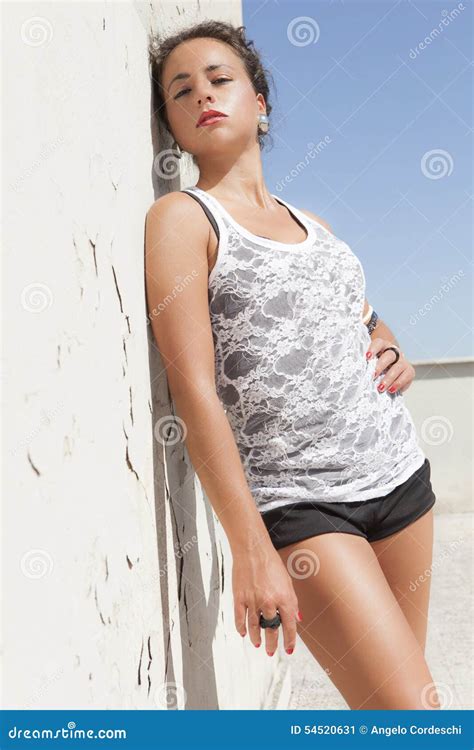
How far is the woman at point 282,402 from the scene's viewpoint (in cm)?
144

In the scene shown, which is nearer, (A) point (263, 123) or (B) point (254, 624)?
(B) point (254, 624)

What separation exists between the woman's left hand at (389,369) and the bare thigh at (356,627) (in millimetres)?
401

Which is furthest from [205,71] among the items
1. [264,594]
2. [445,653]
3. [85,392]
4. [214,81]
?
[445,653]

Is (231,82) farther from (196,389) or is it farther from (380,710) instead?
(380,710)

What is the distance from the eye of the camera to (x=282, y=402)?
158cm

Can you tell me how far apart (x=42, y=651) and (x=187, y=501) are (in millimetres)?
917

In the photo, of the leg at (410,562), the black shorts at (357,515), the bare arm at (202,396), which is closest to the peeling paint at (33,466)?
the bare arm at (202,396)

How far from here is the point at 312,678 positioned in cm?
327

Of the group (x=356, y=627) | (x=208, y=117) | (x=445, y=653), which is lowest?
(x=445, y=653)

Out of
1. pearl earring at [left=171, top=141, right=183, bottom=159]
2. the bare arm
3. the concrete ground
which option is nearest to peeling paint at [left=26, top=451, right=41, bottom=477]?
the bare arm

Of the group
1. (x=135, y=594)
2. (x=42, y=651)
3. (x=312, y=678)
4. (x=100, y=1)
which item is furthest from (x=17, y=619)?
(x=312, y=678)

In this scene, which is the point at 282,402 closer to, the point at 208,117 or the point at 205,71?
the point at 208,117

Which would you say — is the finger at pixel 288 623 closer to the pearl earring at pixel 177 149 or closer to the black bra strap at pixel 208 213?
the black bra strap at pixel 208 213

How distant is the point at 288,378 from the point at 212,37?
0.80 m
